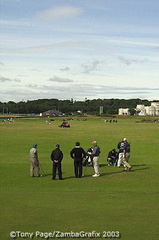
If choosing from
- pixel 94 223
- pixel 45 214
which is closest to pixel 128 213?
pixel 94 223

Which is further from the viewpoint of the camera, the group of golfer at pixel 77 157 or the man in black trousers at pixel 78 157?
the man in black trousers at pixel 78 157

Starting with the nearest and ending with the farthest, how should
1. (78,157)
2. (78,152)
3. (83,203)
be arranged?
(83,203) < (78,152) < (78,157)

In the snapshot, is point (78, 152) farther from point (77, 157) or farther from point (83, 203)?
point (83, 203)

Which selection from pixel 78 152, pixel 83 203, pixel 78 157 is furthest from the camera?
pixel 78 157

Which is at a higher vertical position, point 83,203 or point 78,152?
point 78,152

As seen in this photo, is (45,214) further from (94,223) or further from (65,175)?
(65,175)

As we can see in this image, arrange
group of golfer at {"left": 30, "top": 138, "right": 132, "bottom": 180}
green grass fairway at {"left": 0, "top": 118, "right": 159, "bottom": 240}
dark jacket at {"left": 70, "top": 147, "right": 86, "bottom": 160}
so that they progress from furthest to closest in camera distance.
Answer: dark jacket at {"left": 70, "top": 147, "right": 86, "bottom": 160}, group of golfer at {"left": 30, "top": 138, "right": 132, "bottom": 180}, green grass fairway at {"left": 0, "top": 118, "right": 159, "bottom": 240}

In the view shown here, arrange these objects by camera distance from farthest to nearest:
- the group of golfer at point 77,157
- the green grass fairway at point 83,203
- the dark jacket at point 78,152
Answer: the dark jacket at point 78,152, the group of golfer at point 77,157, the green grass fairway at point 83,203

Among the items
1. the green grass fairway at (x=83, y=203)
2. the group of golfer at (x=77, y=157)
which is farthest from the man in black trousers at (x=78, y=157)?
the green grass fairway at (x=83, y=203)

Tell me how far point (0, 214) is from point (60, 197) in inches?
121

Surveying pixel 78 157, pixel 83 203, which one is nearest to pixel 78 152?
pixel 78 157

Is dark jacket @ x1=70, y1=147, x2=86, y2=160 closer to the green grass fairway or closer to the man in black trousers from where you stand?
the man in black trousers

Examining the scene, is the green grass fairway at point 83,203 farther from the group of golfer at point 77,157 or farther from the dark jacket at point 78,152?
the dark jacket at point 78,152

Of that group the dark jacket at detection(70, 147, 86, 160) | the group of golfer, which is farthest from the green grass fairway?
the dark jacket at detection(70, 147, 86, 160)
